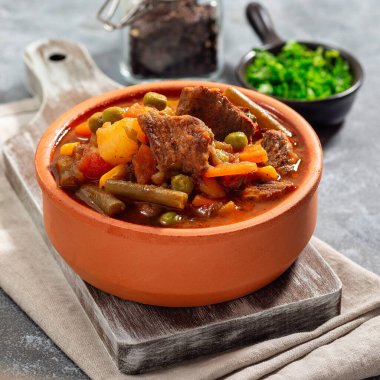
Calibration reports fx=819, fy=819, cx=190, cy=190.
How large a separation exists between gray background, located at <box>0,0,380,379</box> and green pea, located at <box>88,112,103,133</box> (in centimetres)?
83

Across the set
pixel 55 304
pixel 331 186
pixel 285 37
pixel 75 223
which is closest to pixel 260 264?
pixel 75 223

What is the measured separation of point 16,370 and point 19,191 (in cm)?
116

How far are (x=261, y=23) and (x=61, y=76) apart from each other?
4.56ft

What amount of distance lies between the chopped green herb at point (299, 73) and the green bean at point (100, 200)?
1.87 meters

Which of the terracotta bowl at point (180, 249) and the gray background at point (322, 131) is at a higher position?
the terracotta bowl at point (180, 249)

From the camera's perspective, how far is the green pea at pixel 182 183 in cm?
299

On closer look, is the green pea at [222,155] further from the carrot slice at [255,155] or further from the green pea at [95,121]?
the green pea at [95,121]

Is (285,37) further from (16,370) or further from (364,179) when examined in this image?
(16,370)

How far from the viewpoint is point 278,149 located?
128 inches

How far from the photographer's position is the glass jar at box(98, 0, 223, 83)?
4906 mm

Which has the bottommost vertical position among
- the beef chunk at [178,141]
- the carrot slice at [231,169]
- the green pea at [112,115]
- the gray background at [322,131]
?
the gray background at [322,131]

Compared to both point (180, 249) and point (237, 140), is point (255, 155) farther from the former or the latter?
point (180, 249)

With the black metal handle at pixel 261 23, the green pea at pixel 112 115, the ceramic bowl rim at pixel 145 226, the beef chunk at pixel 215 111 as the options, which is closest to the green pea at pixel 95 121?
the green pea at pixel 112 115

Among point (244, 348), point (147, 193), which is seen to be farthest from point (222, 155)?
point (244, 348)
